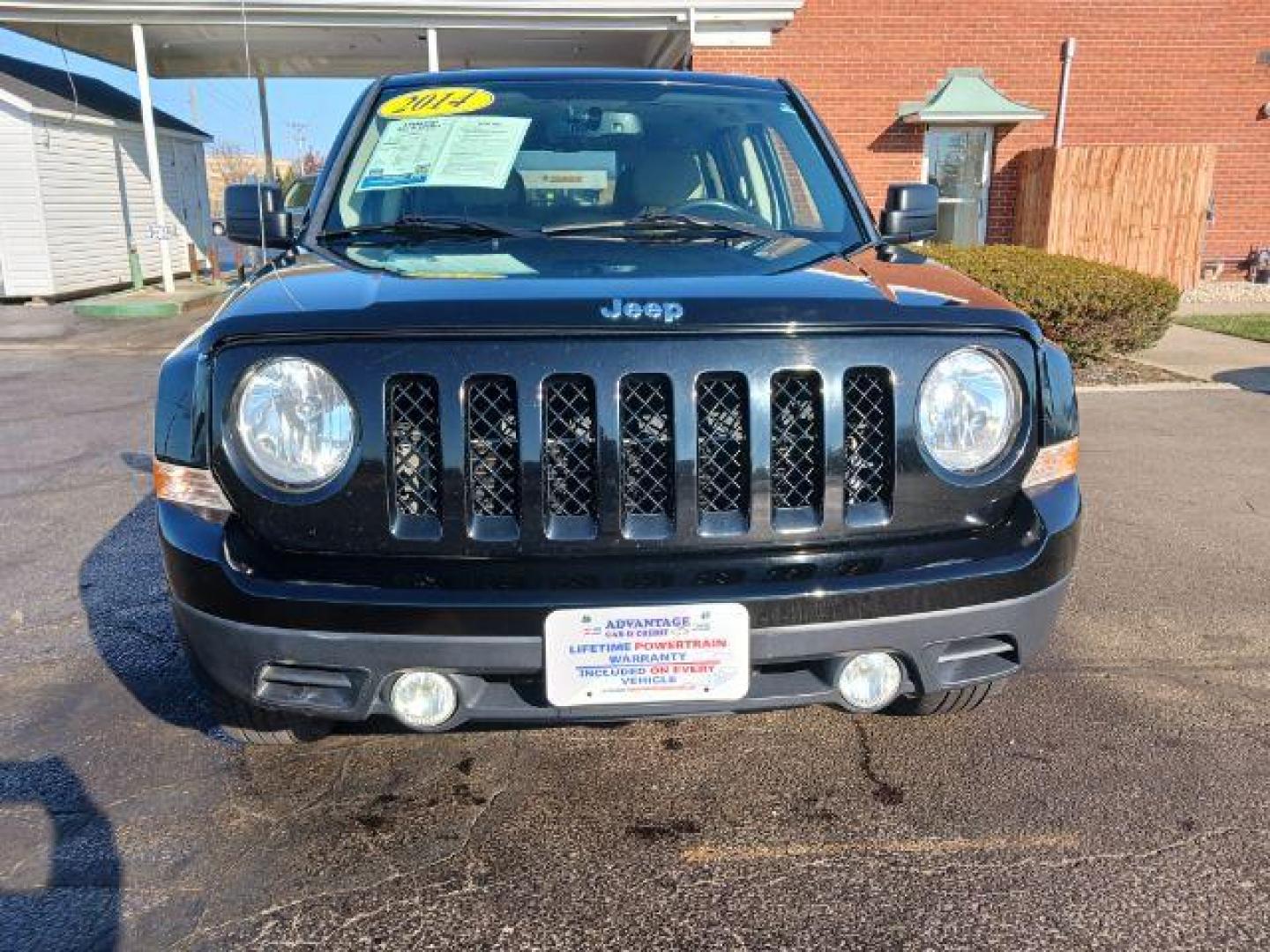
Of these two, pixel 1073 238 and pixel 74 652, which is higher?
pixel 1073 238

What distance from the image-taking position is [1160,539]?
178 inches

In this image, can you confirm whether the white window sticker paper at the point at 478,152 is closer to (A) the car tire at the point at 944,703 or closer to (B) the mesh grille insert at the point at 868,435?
(B) the mesh grille insert at the point at 868,435

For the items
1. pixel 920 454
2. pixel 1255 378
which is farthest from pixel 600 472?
pixel 1255 378

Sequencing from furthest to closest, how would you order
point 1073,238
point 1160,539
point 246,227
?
point 1073,238, point 1160,539, point 246,227

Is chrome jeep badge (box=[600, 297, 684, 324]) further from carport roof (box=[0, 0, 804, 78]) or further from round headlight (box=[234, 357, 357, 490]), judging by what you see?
carport roof (box=[0, 0, 804, 78])

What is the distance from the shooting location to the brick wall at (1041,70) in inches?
532

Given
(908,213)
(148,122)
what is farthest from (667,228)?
(148,122)

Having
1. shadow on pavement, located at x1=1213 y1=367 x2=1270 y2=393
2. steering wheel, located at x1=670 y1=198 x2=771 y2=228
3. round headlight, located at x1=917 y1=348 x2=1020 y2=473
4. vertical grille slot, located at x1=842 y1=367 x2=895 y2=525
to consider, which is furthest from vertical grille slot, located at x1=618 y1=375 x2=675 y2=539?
shadow on pavement, located at x1=1213 y1=367 x2=1270 y2=393

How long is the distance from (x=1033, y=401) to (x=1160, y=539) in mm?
2849

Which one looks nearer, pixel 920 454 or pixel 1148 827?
pixel 920 454

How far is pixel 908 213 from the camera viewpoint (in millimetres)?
3383

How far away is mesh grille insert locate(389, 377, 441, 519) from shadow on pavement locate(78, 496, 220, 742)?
1.25 meters

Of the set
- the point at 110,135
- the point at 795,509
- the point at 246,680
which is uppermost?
the point at 110,135

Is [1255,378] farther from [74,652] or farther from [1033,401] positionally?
[74,652]
